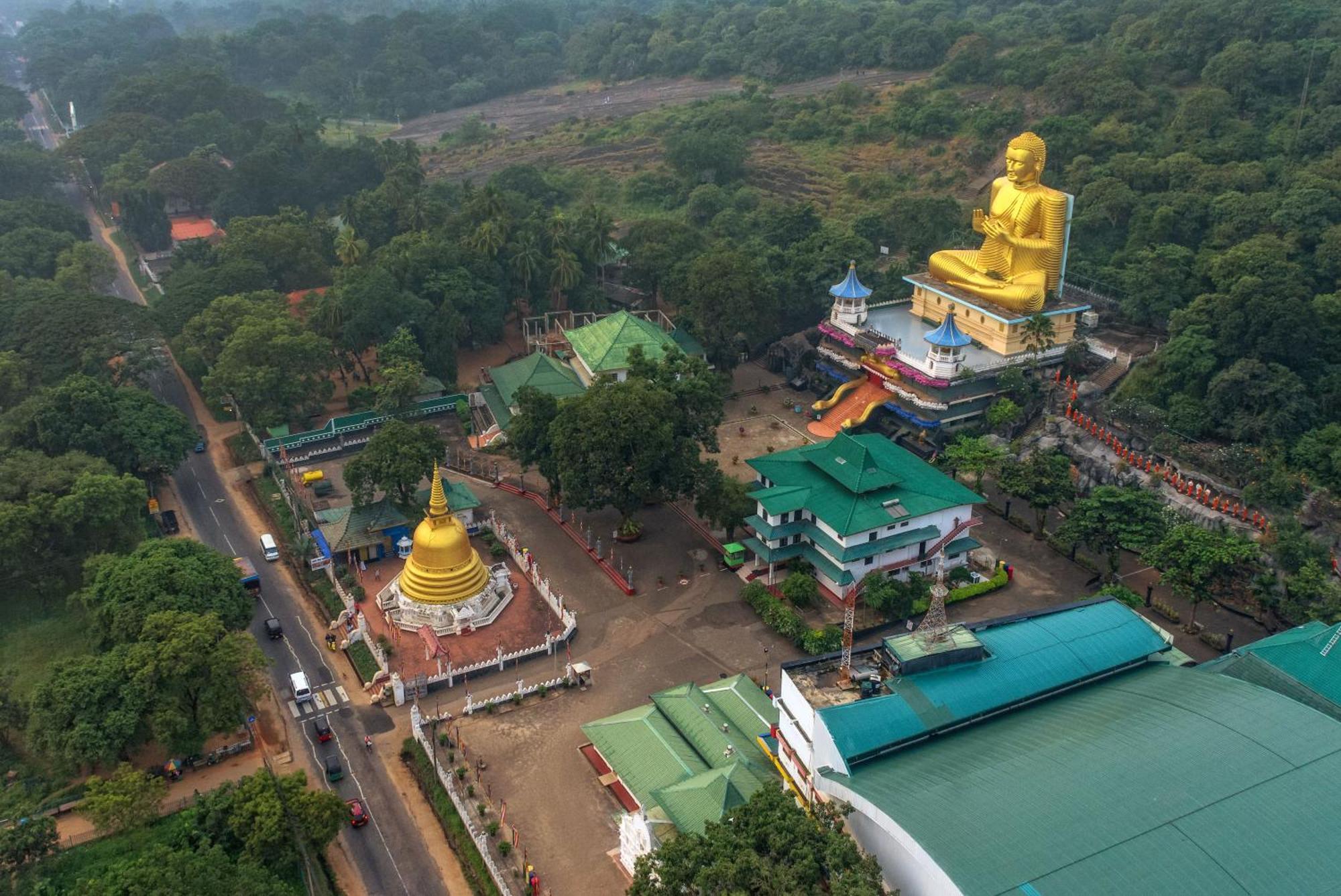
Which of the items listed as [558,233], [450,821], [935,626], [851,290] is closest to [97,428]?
[450,821]

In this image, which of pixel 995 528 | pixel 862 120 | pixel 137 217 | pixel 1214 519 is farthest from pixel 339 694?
pixel 862 120

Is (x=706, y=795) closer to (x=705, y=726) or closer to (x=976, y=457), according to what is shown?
(x=705, y=726)

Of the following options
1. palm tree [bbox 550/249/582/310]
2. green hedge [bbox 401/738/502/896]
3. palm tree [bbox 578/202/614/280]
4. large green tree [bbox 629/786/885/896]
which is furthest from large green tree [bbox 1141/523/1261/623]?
palm tree [bbox 578/202/614/280]

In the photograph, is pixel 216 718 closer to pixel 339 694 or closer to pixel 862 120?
pixel 339 694

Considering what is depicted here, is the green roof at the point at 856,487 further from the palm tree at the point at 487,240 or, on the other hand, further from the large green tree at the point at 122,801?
the palm tree at the point at 487,240

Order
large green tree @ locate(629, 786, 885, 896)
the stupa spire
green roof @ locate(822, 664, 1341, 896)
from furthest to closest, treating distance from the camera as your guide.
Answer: the stupa spire < large green tree @ locate(629, 786, 885, 896) < green roof @ locate(822, 664, 1341, 896)

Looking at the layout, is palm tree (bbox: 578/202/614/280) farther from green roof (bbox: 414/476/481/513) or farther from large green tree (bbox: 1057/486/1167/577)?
large green tree (bbox: 1057/486/1167/577)
